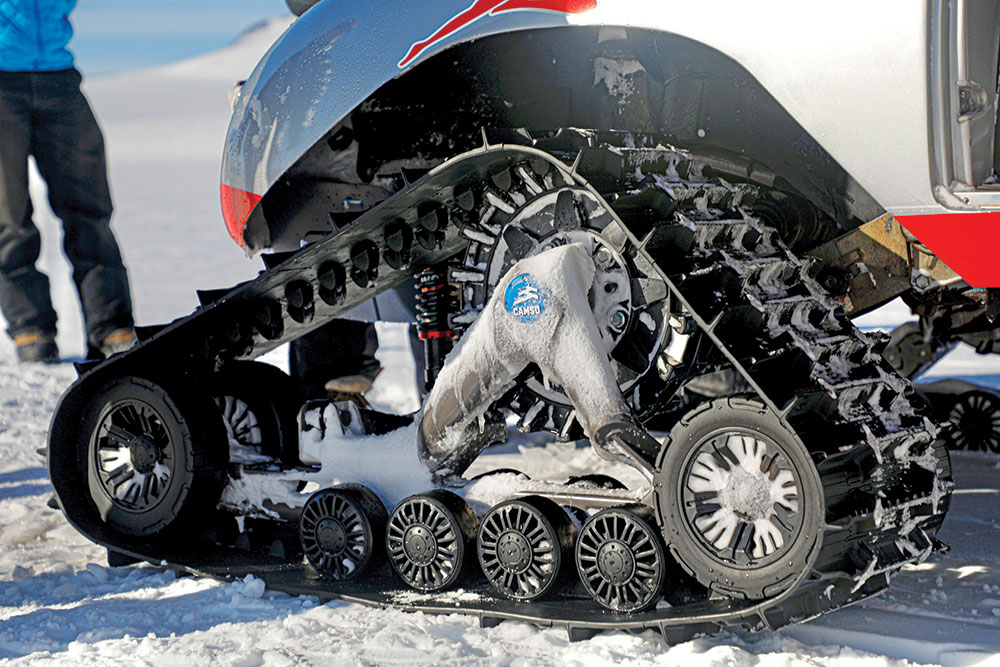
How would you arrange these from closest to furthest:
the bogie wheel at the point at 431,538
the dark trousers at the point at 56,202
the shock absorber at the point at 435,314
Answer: the bogie wheel at the point at 431,538 → the shock absorber at the point at 435,314 → the dark trousers at the point at 56,202

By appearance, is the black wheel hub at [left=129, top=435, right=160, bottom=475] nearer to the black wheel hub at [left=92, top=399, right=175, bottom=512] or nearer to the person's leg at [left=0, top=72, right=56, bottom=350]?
the black wheel hub at [left=92, top=399, right=175, bottom=512]

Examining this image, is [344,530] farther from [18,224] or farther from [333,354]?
[18,224]

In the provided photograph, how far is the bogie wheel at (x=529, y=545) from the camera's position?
9.23 feet

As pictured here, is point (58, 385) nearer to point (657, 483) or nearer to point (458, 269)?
point (458, 269)

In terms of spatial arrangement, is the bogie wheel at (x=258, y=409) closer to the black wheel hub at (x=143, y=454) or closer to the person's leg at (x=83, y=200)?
the black wheel hub at (x=143, y=454)

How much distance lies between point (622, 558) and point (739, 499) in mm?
340

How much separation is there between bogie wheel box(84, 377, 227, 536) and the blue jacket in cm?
430

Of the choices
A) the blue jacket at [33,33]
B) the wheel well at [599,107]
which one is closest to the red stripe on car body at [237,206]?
the wheel well at [599,107]

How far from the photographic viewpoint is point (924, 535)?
8.69ft

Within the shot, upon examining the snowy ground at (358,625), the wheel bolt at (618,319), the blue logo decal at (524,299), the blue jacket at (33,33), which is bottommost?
the snowy ground at (358,625)

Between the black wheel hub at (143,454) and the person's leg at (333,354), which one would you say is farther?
the person's leg at (333,354)

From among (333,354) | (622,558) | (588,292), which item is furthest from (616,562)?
(333,354)

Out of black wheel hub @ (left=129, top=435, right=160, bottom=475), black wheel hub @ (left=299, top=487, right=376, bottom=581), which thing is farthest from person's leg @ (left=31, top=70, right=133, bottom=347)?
black wheel hub @ (left=299, top=487, right=376, bottom=581)

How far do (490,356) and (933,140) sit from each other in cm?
122
